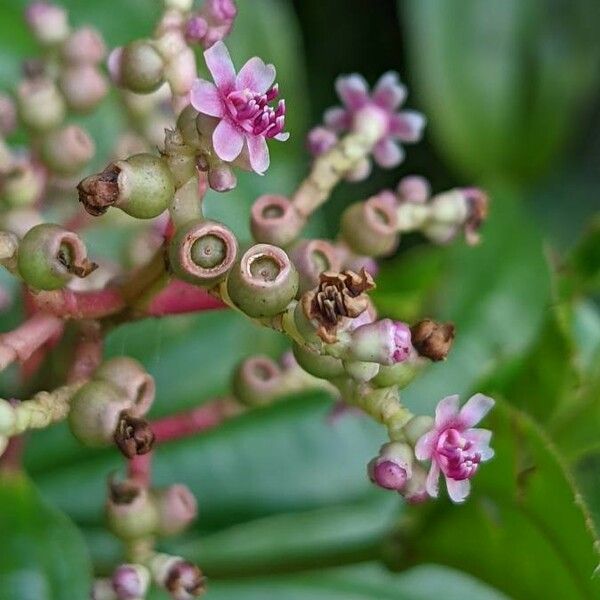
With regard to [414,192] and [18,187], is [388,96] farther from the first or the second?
[18,187]

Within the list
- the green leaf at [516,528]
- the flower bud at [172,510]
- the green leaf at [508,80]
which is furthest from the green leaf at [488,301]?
the green leaf at [508,80]

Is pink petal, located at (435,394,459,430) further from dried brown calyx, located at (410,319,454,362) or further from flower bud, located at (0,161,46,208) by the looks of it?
flower bud, located at (0,161,46,208)

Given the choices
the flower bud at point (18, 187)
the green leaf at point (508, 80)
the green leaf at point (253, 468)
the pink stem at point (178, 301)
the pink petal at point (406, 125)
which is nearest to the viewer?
the pink stem at point (178, 301)

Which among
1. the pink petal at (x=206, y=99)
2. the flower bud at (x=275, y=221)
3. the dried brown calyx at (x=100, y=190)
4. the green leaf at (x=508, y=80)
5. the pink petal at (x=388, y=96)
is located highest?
the green leaf at (x=508, y=80)

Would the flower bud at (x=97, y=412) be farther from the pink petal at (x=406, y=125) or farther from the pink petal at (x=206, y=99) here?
the pink petal at (x=406, y=125)

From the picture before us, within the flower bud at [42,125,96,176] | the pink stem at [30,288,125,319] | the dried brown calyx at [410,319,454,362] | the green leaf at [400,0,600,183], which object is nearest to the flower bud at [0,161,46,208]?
the flower bud at [42,125,96,176]
